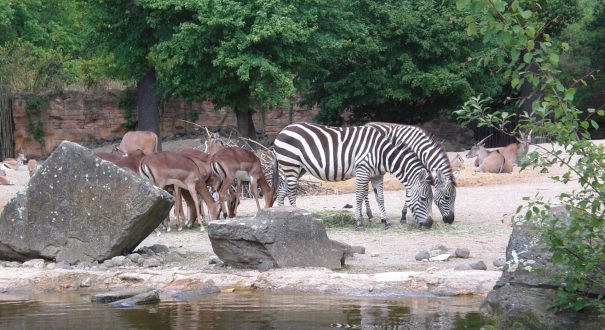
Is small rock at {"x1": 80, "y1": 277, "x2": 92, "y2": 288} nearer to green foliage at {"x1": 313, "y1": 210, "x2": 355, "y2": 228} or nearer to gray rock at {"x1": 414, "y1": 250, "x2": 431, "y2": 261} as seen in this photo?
gray rock at {"x1": 414, "y1": 250, "x2": 431, "y2": 261}

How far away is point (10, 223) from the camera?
13133mm

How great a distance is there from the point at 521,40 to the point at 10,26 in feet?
140

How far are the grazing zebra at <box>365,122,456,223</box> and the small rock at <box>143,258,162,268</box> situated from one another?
211 inches

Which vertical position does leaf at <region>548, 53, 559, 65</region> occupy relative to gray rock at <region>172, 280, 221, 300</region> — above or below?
above

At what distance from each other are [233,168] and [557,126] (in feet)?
34.6

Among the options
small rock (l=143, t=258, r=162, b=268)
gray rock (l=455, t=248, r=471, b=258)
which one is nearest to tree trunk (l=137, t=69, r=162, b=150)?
small rock (l=143, t=258, r=162, b=268)

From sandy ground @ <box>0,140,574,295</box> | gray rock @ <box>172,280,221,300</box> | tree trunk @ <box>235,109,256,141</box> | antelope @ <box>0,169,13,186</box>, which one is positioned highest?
tree trunk @ <box>235,109,256,141</box>

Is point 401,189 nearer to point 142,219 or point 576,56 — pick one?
point 142,219

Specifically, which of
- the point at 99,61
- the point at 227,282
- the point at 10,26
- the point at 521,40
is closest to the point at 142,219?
the point at 227,282

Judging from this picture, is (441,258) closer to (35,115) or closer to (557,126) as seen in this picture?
(557,126)

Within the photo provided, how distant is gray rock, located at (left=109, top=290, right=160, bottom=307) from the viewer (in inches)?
432

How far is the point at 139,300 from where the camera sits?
1106cm

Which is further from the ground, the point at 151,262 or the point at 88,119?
the point at 88,119

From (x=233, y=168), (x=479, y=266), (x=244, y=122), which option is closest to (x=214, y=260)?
(x=479, y=266)
